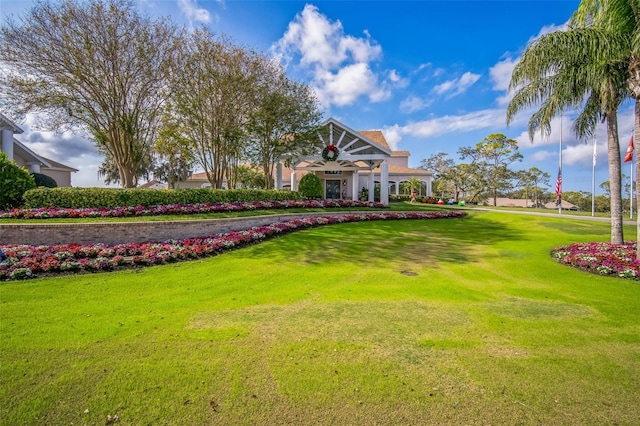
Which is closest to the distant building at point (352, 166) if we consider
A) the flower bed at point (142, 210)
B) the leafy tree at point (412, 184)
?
the leafy tree at point (412, 184)

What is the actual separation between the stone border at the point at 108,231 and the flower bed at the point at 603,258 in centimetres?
1111

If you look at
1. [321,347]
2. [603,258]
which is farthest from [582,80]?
[321,347]

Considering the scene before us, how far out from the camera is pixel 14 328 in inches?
170

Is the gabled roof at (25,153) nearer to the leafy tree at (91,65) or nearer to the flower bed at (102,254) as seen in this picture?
the leafy tree at (91,65)

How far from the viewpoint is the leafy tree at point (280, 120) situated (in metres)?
18.0

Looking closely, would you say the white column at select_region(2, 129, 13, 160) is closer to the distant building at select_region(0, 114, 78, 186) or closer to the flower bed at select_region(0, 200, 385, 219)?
the distant building at select_region(0, 114, 78, 186)

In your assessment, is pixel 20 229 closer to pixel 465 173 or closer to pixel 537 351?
pixel 537 351

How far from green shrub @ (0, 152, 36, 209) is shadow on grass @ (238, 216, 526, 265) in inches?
336

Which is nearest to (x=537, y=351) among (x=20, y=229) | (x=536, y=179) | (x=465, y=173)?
(x=20, y=229)

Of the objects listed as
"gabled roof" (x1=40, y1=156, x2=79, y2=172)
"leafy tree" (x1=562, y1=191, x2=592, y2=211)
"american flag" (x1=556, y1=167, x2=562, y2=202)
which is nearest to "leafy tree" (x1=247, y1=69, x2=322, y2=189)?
"gabled roof" (x1=40, y1=156, x2=79, y2=172)

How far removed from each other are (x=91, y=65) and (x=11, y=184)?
552 centimetres

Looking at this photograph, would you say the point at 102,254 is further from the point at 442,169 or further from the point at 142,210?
the point at 442,169

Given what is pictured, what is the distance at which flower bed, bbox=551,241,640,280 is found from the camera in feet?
24.2

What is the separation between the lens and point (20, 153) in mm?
18109
